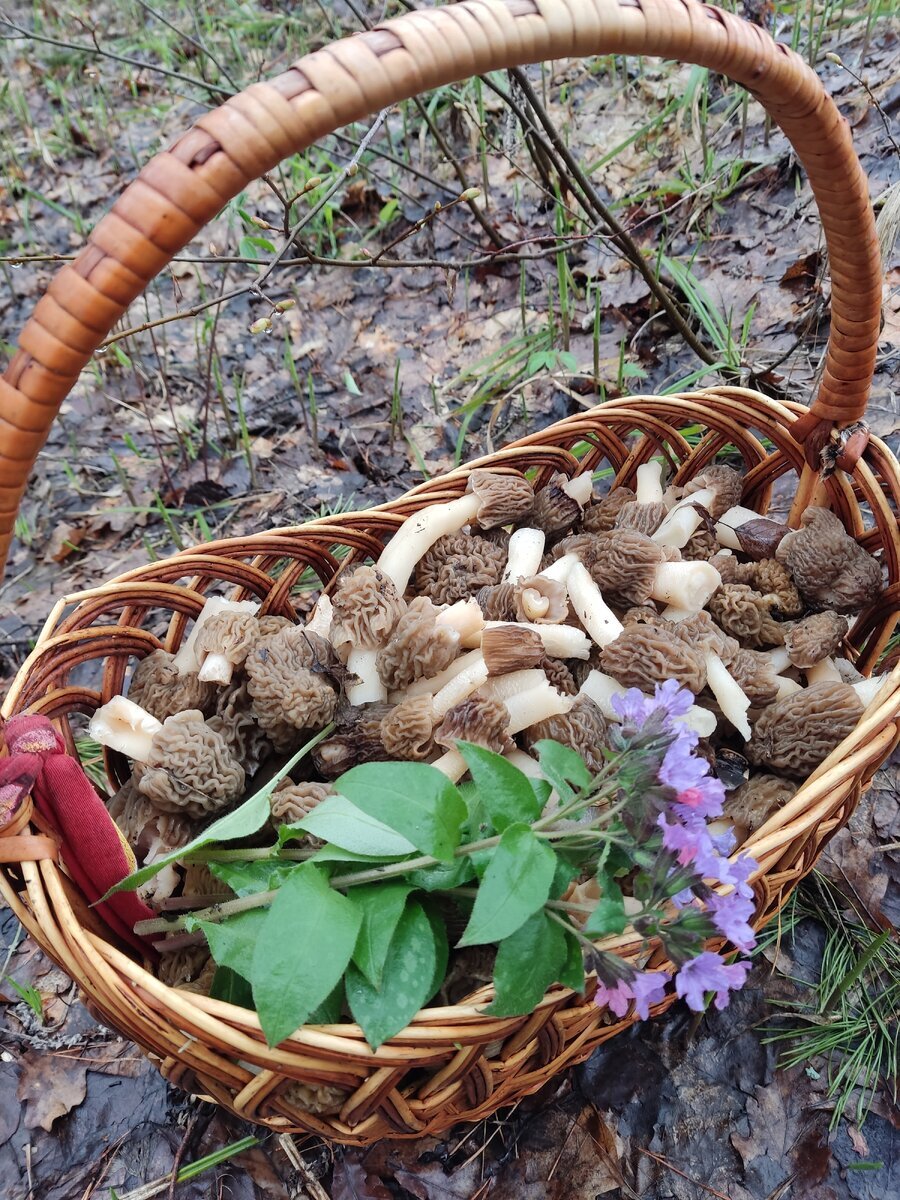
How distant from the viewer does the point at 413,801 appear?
1.14 meters

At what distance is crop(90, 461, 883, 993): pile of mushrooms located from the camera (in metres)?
1.56

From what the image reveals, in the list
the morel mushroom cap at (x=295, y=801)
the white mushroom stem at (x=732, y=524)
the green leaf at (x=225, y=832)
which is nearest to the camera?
the green leaf at (x=225, y=832)

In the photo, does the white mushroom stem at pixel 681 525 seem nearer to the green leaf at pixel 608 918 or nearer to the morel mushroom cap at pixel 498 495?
the morel mushroom cap at pixel 498 495

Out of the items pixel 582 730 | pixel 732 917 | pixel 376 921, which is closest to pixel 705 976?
pixel 732 917

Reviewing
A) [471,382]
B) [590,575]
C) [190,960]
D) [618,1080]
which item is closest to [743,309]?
[471,382]

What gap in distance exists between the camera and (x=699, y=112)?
148 inches

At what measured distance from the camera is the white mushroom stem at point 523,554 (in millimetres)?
1890

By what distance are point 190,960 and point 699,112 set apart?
3.96m

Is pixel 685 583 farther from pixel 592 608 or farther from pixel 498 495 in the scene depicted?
pixel 498 495

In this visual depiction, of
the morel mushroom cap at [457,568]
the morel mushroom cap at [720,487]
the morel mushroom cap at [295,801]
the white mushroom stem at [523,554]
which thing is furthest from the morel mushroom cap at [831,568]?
the morel mushroom cap at [295,801]

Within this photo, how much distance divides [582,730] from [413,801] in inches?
21.0

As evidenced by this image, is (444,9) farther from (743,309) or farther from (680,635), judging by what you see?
(743,309)

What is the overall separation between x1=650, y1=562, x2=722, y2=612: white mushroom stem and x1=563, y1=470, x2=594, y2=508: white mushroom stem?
1.16ft

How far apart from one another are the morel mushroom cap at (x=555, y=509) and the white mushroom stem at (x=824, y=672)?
25.4 inches
